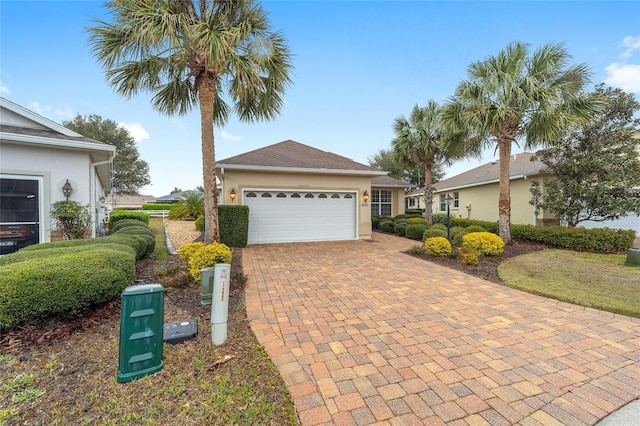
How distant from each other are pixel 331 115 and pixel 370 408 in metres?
14.3

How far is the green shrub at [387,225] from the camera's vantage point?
15089 millimetres

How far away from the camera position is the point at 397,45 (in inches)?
432

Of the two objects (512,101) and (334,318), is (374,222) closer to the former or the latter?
(512,101)

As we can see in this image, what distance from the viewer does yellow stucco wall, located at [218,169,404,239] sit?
10352 mm

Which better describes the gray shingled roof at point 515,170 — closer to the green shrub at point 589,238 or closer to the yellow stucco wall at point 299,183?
the green shrub at point 589,238

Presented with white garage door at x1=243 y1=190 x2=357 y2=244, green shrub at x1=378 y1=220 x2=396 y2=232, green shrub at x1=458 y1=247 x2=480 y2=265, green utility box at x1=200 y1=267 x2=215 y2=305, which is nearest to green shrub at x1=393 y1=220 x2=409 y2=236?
green shrub at x1=378 y1=220 x2=396 y2=232

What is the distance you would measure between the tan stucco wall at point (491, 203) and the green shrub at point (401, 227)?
19.1 feet

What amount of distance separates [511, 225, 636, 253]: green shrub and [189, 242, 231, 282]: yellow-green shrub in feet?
36.9

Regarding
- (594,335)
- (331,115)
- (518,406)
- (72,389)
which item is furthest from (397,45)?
(72,389)

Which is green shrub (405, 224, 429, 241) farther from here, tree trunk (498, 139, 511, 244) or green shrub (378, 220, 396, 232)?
tree trunk (498, 139, 511, 244)

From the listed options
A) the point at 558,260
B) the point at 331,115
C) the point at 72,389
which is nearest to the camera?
the point at 72,389

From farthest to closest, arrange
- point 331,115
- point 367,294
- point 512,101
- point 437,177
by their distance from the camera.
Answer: point 437,177 < point 331,115 < point 512,101 < point 367,294

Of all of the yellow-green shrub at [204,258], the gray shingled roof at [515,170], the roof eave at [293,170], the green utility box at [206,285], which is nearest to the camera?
the green utility box at [206,285]

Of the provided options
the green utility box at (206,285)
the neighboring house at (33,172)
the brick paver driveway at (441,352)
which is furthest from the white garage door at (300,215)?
the green utility box at (206,285)
